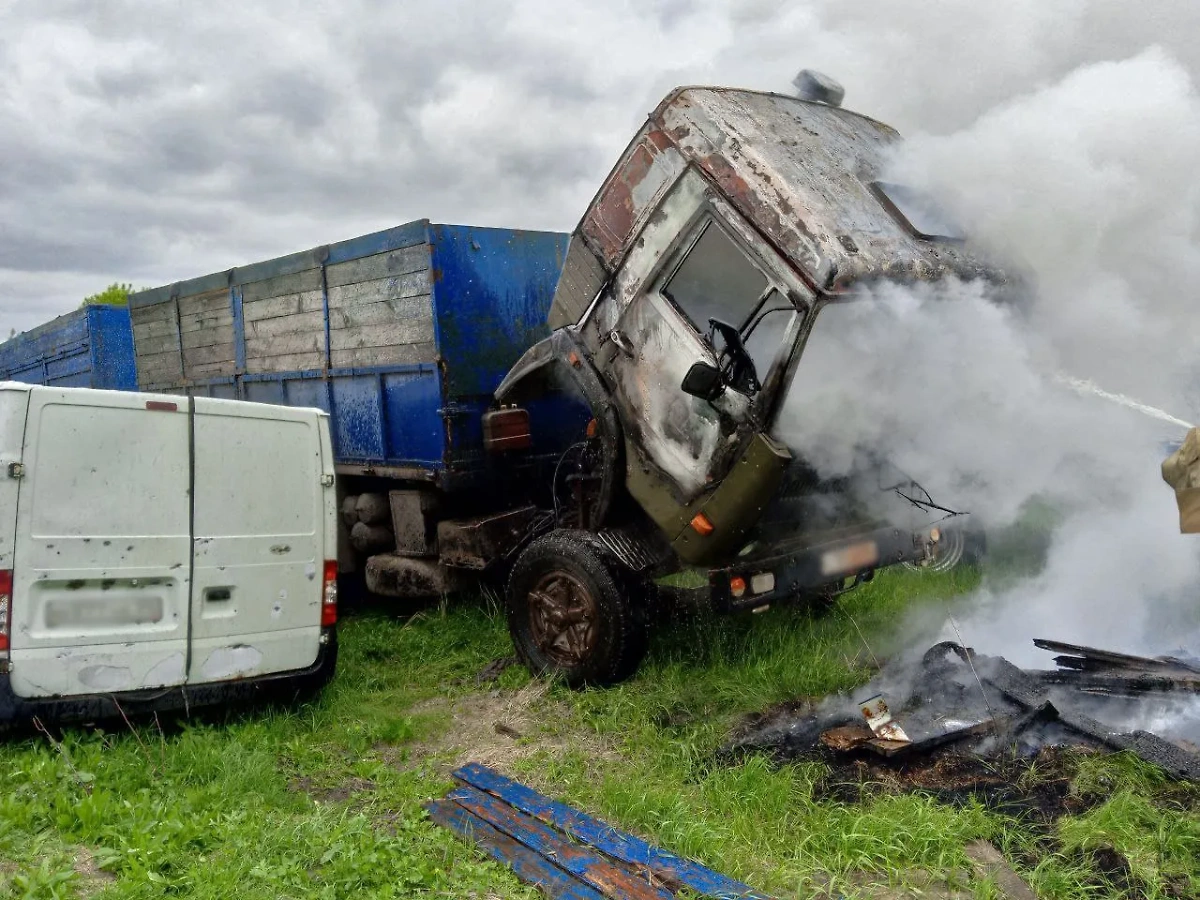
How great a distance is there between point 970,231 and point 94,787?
4.96m

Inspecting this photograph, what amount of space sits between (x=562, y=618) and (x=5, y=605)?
2.70 meters

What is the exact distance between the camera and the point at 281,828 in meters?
3.60

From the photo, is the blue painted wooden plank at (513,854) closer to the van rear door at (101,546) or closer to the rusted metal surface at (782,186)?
the van rear door at (101,546)

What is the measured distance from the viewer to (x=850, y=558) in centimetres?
520

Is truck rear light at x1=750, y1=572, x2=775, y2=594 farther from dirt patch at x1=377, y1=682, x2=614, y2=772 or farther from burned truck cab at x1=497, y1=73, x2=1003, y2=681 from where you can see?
dirt patch at x1=377, y1=682, x2=614, y2=772

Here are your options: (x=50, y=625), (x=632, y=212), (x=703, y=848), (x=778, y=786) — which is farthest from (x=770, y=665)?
(x=50, y=625)

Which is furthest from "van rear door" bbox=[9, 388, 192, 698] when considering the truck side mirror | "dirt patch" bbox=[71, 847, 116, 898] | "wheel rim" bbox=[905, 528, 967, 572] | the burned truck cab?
"wheel rim" bbox=[905, 528, 967, 572]

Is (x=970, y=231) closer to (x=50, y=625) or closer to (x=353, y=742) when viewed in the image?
(x=353, y=742)

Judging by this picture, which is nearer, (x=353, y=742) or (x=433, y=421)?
(x=353, y=742)

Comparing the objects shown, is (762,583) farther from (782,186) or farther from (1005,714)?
(782,186)

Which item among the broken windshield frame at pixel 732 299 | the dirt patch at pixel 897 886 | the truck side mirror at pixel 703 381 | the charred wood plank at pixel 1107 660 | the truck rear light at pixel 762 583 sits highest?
the broken windshield frame at pixel 732 299

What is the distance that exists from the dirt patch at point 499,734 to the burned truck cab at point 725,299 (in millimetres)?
1008

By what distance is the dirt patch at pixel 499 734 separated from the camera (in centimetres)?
461

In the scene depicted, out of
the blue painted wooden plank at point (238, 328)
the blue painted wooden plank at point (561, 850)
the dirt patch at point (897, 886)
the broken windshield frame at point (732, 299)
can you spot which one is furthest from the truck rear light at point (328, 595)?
the blue painted wooden plank at point (238, 328)
